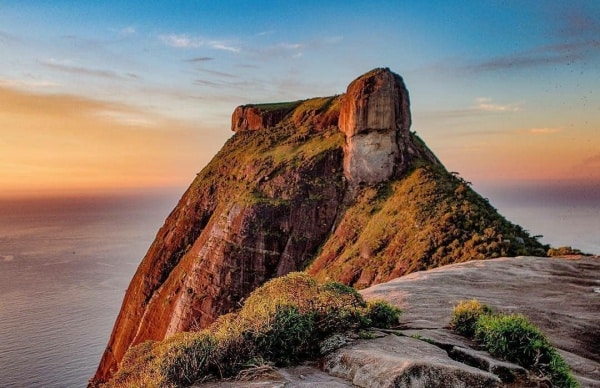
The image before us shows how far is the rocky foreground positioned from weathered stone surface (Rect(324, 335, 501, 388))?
0.01 m

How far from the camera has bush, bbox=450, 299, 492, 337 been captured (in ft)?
28.5

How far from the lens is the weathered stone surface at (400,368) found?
601 centimetres

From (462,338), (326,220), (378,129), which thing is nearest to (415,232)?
(326,220)

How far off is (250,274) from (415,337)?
36285mm

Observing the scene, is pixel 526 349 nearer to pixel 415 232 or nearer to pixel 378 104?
pixel 415 232

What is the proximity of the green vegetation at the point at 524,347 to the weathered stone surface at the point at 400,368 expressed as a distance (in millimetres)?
1053

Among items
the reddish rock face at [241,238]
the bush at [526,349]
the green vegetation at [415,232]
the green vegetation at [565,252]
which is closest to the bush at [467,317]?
the bush at [526,349]

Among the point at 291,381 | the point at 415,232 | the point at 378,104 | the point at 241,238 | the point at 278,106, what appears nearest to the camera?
the point at 291,381

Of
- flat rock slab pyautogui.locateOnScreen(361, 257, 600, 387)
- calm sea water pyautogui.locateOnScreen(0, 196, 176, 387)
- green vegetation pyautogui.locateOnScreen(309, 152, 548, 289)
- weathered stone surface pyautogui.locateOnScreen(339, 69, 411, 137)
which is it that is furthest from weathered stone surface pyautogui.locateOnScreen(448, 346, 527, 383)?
calm sea water pyautogui.locateOnScreen(0, 196, 176, 387)

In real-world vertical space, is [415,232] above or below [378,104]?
below

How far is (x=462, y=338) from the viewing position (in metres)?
8.41

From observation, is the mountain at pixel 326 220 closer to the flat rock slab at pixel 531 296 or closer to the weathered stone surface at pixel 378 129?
the weathered stone surface at pixel 378 129

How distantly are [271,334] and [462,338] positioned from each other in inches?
144

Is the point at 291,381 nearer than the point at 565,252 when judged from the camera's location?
Yes
